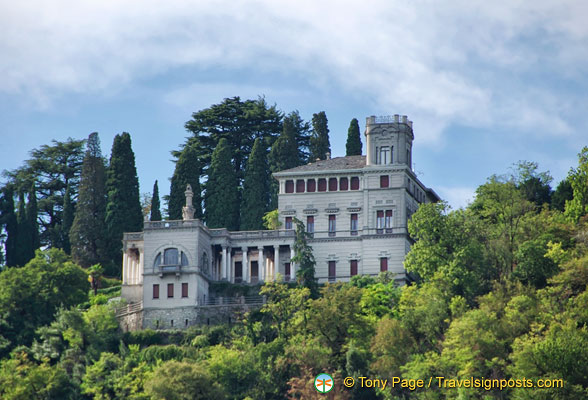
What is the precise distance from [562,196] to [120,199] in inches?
1514

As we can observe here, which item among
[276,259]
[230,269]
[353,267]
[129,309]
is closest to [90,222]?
[230,269]

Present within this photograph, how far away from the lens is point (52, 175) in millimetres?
156125

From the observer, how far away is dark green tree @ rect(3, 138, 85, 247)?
152 metres

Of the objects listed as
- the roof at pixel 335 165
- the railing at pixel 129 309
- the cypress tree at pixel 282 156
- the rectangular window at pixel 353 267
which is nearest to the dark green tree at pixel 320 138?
the cypress tree at pixel 282 156

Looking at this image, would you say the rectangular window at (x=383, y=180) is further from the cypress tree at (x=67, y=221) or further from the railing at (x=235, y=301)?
the cypress tree at (x=67, y=221)

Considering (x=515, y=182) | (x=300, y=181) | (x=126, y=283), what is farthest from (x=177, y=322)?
(x=515, y=182)

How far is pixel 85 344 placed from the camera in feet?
390

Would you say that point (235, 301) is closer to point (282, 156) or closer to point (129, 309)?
point (129, 309)

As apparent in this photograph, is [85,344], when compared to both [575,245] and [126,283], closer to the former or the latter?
[126,283]

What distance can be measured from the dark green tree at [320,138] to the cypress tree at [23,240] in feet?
83.5

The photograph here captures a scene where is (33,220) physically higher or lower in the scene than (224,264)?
higher

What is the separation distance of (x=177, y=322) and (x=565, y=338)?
33883mm

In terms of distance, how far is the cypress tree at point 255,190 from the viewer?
139m

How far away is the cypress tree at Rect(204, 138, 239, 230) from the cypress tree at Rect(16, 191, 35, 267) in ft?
49.7
